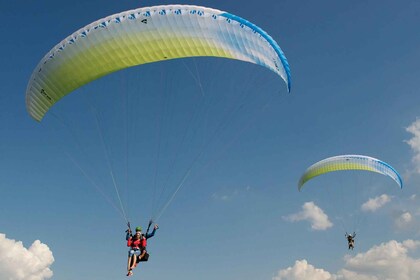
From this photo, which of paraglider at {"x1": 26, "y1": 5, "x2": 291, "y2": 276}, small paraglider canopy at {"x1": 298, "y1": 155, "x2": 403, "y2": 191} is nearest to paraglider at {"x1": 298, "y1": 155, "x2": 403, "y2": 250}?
small paraglider canopy at {"x1": 298, "y1": 155, "x2": 403, "y2": 191}

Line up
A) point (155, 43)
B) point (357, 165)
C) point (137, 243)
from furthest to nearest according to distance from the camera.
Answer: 1. point (357, 165)
2. point (137, 243)
3. point (155, 43)

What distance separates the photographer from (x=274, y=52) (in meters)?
16.4

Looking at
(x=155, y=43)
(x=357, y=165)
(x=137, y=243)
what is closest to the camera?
(x=155, y=43)

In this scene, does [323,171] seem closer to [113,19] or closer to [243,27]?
[243,27]

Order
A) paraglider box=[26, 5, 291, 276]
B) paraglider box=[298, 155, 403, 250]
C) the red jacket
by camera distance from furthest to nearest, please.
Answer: paraglider box=[298, 155, 403, 250] < the red jacket < paraglider box=[26, 5, 291, 276]

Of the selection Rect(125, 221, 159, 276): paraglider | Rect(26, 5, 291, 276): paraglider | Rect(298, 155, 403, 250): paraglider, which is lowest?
Rect(125, 221, 159, 276): paraglider

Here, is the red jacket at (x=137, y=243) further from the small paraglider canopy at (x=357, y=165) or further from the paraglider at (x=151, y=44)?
the small paraglider canopy at (x=357, y=165)

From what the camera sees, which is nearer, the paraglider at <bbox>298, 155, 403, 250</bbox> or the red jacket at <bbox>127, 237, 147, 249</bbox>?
the red jacket at <bbox>127, 237, 147, 249</bbox>

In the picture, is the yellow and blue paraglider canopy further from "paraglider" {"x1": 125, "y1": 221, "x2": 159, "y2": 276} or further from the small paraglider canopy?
the small paraglider canopy

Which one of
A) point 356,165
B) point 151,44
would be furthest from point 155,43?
point 356,165

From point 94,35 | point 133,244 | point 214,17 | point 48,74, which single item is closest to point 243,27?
point 214,17

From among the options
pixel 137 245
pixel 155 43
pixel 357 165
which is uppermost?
pixel 357 165

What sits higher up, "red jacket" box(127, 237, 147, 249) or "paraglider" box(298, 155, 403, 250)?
"paraglider" box(298, 155, 403, 250)

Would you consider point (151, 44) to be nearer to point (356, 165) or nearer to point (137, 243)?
point (137, 243)
